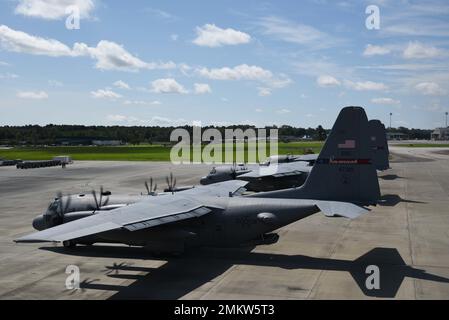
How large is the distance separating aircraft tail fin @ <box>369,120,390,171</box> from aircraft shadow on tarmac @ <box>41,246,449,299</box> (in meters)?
26.9

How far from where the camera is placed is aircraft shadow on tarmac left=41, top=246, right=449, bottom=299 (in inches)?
683

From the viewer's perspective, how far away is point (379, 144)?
49.8 metres

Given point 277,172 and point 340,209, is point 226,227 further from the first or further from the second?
point 277,172

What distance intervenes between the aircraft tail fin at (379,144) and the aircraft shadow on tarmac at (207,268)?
26899 millimetres

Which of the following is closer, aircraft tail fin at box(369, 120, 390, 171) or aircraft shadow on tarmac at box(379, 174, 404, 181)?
aircraft tail fin at box(369, 120, 390, 171)

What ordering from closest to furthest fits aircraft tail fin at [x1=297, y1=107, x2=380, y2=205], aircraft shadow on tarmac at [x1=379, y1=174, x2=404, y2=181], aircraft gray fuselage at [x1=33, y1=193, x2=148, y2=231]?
aircraft tail fin at [x1=297, y1=107, x2=380, y2=205], aircraft gray fuselage at [x1=33, y1=193, x2=148, y2=231], aircraft shadow on tarmac at [x1=379, y1=174, x2=404, y2=181]

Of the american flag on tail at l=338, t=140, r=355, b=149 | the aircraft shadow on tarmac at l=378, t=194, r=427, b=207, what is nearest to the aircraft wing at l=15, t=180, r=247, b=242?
the american flag on tail at l=338, t=140, r=355, b=149

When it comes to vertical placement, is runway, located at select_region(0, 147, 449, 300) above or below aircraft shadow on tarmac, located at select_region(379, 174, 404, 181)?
below

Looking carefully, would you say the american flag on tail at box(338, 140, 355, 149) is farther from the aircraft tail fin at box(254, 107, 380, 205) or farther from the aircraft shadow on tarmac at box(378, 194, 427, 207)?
the aircraft shadow on tarmac at box(378, 194, 427, 207)

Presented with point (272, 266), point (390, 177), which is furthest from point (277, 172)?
point (390, 177)

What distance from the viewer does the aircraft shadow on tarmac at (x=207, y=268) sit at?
17.4 m
